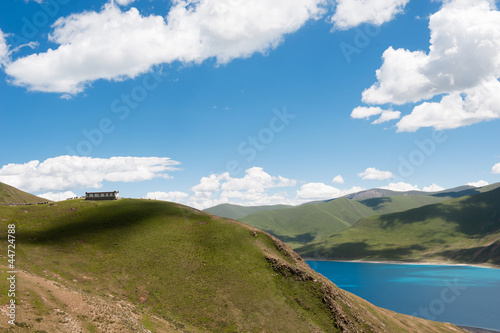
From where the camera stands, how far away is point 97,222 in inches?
4008

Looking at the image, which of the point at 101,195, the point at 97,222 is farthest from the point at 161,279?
the point at 101,195

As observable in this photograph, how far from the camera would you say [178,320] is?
64812 mm

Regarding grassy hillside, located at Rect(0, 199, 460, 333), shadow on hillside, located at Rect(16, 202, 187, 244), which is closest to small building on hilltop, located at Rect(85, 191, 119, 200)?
shadow on hillside, located at Rect(16, 202, 187, 244)

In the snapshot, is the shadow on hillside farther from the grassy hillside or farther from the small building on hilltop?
the small building on hilltop

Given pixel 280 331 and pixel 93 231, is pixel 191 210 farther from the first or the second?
pixel 280 331

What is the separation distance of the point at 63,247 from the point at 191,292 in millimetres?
41225

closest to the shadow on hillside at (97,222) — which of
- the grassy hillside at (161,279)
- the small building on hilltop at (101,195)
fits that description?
the grassy hillside at (161,279)

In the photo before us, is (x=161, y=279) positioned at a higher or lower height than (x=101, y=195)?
lower

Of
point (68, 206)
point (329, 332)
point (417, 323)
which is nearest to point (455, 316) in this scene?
point (417, 323)

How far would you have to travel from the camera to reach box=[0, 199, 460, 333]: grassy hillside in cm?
5326

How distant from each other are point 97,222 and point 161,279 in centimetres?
4009

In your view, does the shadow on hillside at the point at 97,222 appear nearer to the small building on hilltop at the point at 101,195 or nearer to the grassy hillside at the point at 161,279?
the grassy hillside at the point at 161,279

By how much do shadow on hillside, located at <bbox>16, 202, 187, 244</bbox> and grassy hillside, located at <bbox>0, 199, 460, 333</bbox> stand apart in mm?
333

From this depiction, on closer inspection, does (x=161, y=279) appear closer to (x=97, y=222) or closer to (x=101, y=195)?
(x=97, y=222)
